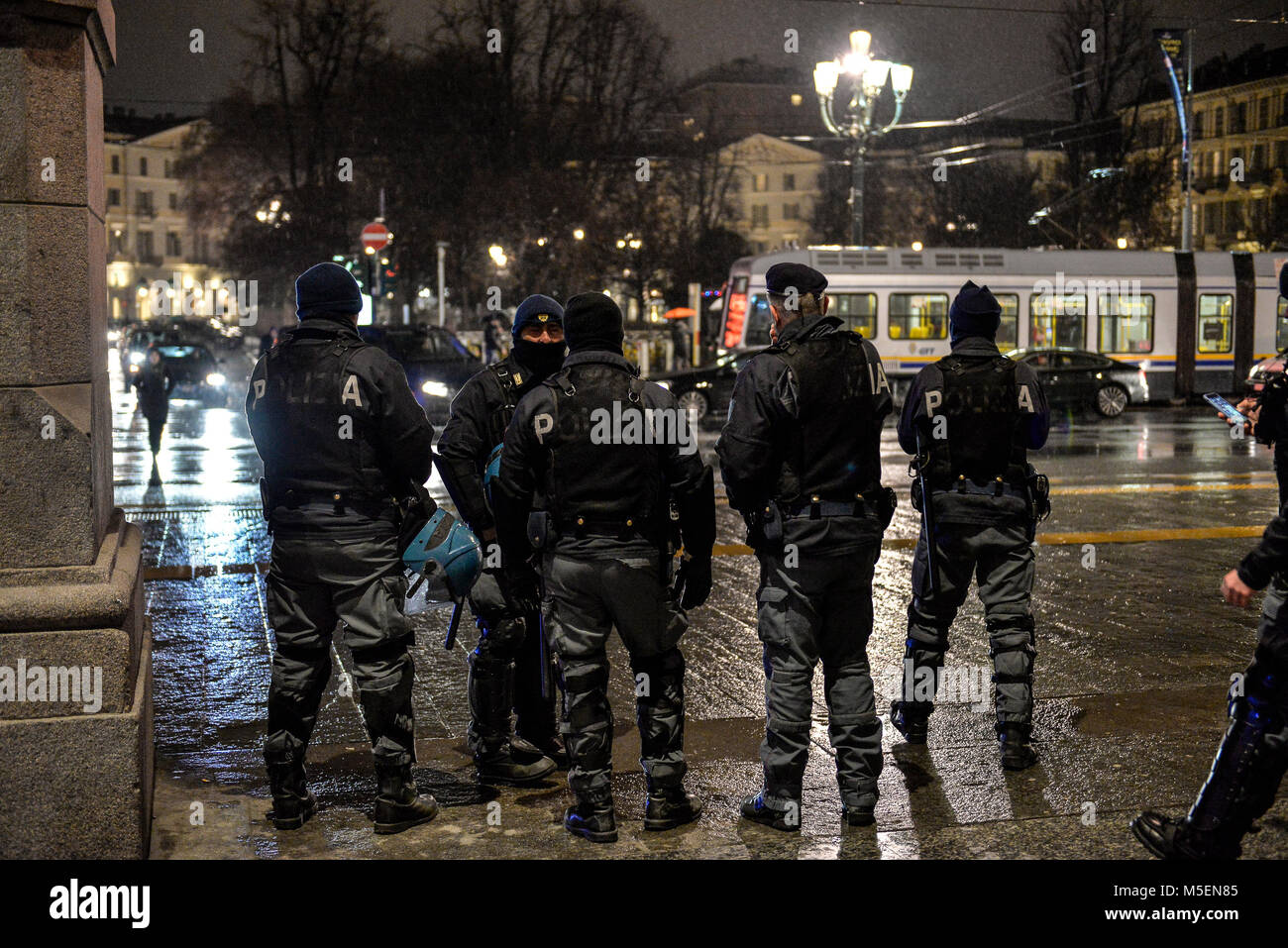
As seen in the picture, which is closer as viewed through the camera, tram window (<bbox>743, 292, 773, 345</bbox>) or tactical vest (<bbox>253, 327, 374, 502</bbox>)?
tactical vest (<bbox>253, 327, 374, 502</bbox>)

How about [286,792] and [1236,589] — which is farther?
[286,792]

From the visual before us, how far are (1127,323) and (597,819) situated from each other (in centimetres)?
2775

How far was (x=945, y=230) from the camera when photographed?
59.4 meters

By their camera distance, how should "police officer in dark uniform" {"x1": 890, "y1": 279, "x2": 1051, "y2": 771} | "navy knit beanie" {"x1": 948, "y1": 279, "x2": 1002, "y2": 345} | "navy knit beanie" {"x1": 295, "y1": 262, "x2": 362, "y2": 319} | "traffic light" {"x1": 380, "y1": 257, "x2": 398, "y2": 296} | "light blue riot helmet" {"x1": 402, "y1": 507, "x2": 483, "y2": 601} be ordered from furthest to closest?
"traffic light" {"x1": 380, "y1": 257, "x2": 398, "y2": 296} < "navy knit beanie" {"x1": 948, "y1": 279, "x2": 1002, "y2": 345} < "police officer in dark uniform" {"x1": 890, "y1": 279, "x2": 1051, "y2": 771} < "light blue riot helmet" {"x1": 402, "y1": 507, "x2": 483, "y2": 601} < "navy knit beanie" {"x1": 295, "y1": 262, "x2": 362, "y2": 319}

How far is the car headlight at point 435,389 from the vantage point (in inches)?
930

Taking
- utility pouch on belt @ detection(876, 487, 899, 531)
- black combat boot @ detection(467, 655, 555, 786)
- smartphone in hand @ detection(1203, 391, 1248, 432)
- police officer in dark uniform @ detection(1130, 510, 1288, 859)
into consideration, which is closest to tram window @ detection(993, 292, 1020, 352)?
smartphone in hand @ detection(1203, 391, 1248, 432)

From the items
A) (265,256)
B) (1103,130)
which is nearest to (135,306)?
(265,256)

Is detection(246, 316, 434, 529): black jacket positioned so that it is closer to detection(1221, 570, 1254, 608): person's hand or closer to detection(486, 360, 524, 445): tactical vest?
detection(486, 360, 524, 445): tactical vest

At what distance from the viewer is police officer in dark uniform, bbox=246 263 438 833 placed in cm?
471

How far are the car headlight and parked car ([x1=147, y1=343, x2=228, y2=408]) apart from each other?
Answer: 7624 millimetres

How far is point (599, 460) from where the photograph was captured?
4645mm

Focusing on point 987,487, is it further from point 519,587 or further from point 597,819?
point 597,819

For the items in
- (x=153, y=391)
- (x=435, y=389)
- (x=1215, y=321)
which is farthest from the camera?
(x=1215, y=321)

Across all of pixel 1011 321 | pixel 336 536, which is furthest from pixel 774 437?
pixel 1011 321
